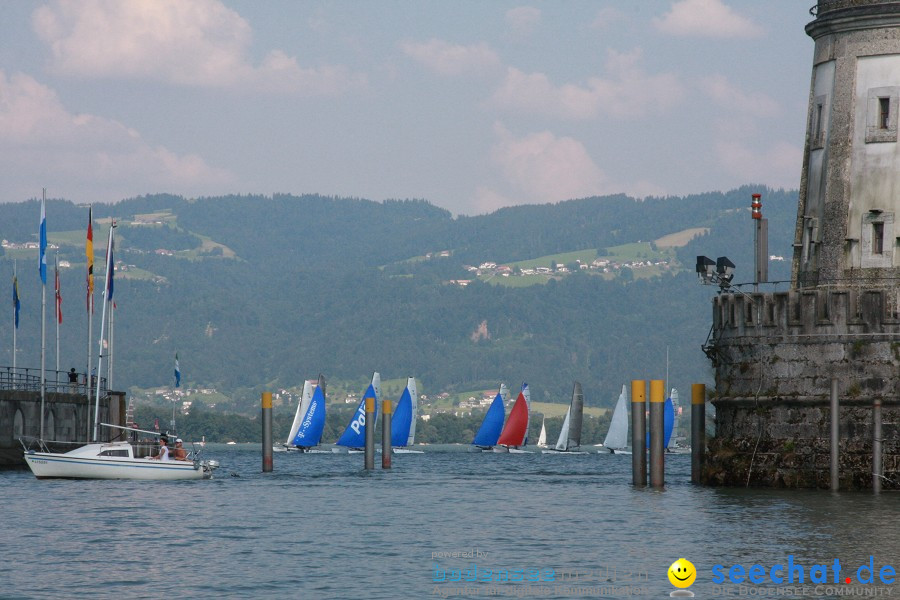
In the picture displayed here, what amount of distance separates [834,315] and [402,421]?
97509 millimetres

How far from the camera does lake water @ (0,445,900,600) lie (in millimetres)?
33219

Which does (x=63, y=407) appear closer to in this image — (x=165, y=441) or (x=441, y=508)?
(x=165, y=441)

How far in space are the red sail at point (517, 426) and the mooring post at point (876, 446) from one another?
100847mm

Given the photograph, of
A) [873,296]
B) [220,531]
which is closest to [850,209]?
[873,296]

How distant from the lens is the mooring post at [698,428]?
5331cm

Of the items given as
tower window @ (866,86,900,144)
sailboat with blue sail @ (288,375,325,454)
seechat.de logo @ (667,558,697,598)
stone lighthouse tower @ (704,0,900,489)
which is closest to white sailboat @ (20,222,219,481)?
stone lighthouse tower @ (704,0,900,489)

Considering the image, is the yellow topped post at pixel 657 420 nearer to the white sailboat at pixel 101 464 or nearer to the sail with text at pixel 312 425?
the white sailboat at pixel 101 464

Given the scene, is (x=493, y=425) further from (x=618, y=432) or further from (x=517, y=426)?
(x=618, y=432)

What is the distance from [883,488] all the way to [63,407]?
45196 mm

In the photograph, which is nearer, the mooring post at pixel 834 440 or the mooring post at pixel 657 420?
the mooring post at pixel 834 440

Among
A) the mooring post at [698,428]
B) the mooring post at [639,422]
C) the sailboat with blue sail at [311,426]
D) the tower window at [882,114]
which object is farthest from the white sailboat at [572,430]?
the tower window at [882,114]

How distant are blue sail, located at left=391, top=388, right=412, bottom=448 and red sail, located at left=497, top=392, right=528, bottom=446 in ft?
34.7

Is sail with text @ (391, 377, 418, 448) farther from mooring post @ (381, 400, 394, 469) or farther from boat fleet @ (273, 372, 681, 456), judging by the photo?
mooring post @ (381, 400, 394, 469)

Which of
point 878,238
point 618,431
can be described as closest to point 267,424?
point 878,238
